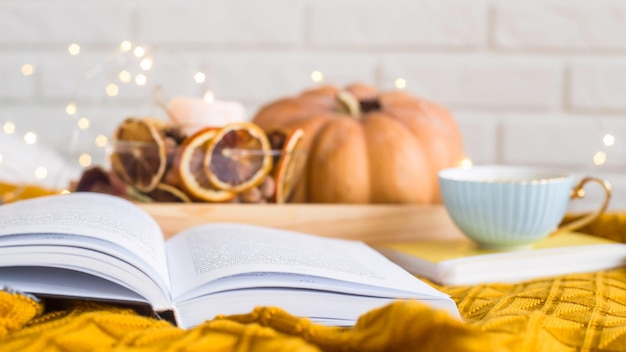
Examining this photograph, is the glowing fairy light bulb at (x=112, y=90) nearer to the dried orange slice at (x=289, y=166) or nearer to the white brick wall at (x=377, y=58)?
the white brick wall at (x=377, y=58)

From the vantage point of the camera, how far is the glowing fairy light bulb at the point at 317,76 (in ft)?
5.01

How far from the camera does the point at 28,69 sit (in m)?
1.62

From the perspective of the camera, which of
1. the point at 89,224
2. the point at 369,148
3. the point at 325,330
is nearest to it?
the point at 325,330

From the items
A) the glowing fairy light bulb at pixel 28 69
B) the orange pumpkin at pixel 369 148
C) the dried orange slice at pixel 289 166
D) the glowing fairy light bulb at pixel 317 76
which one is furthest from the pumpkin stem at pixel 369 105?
the glowing fairy light bulb at pixel 28 69

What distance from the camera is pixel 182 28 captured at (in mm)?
1620

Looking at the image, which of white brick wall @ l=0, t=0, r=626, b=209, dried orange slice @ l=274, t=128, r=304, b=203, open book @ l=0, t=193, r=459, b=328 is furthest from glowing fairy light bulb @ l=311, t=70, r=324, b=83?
open book @ l=0, t=193, r=459, b=328

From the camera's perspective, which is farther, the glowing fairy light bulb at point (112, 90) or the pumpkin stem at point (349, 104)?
the glowing fairy light bulb at point (112, 90)

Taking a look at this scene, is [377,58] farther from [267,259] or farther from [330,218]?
[267,259]

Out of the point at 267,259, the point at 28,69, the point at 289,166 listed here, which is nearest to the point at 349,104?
the point at 289,166

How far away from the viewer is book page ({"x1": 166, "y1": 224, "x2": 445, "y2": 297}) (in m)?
0.56

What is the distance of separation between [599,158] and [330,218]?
2.95 feet

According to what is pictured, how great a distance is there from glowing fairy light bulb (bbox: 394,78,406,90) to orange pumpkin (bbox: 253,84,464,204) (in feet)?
1.13

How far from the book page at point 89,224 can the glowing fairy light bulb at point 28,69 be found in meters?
→ 1.05

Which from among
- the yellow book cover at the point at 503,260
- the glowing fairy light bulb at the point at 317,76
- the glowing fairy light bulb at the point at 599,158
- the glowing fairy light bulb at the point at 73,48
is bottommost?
the glowing fairy light bulb at the point at 599,158
